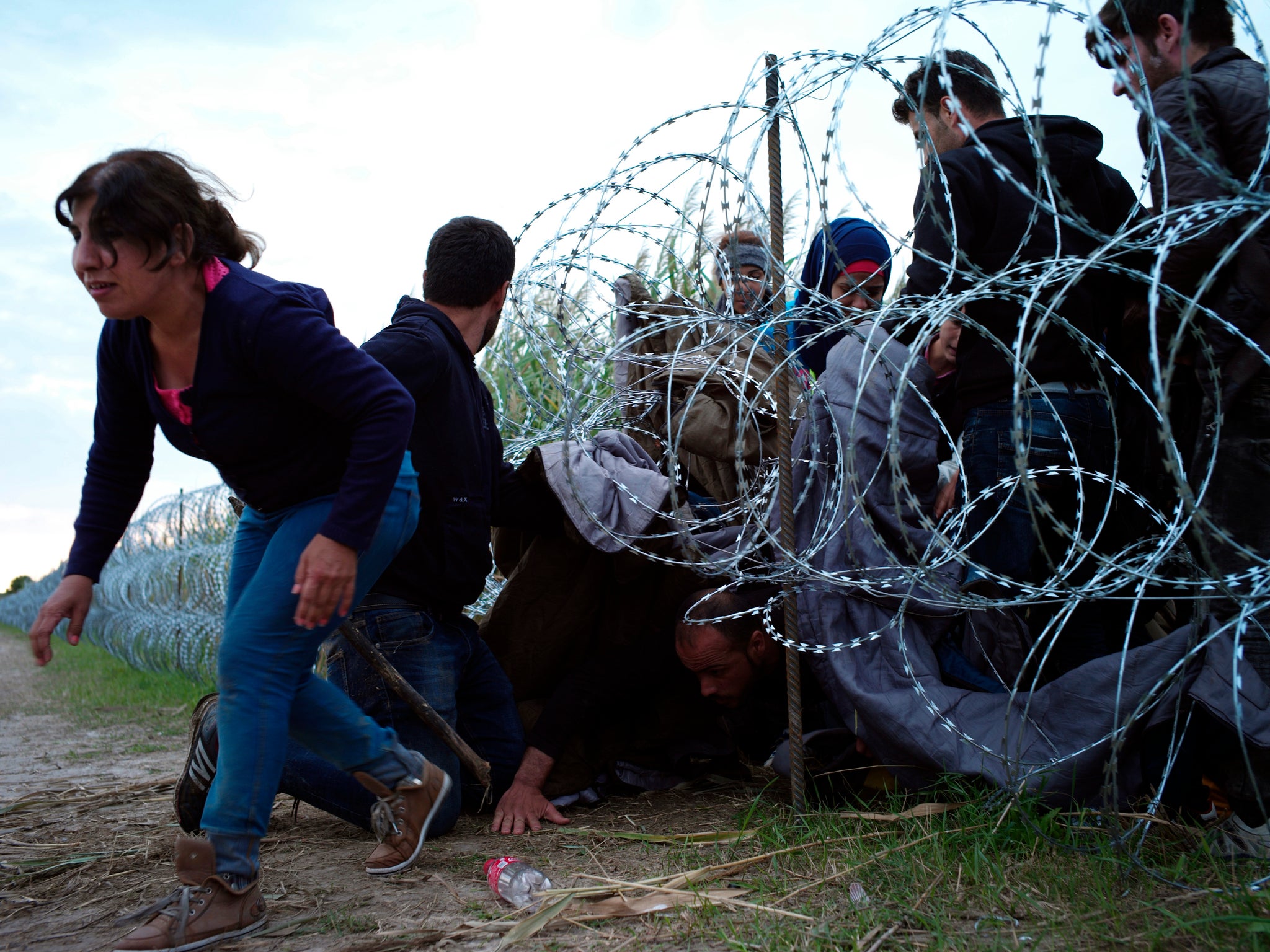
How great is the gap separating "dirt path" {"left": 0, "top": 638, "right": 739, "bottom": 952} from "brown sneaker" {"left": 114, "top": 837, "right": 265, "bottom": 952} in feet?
0.17

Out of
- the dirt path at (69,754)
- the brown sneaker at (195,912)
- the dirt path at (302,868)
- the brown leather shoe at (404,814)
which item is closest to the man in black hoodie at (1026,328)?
the dirt path at (302,868)

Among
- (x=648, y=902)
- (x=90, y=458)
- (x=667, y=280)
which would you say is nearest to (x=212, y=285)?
(x=90, y=458)

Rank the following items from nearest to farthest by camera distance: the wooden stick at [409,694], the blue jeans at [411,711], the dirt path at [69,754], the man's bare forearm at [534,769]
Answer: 1. the wooden stick at [409,694]
2. the blue jeans at [411,711]
3. the man's bare forearm at [534,769]
4. the dirt path at [69,754]

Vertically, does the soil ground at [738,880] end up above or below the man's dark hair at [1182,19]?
below

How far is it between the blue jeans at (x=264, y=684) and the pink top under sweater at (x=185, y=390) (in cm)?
30

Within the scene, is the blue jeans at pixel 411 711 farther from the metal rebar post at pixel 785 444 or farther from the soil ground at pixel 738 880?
the metal rebar post at pixel 785 444

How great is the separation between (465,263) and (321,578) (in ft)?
4.75

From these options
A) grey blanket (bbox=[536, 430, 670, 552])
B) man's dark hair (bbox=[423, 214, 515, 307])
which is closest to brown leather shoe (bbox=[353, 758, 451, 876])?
grey blanket (bbox=[536, 430, 670, 552])

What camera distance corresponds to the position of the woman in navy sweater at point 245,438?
6.72 ft

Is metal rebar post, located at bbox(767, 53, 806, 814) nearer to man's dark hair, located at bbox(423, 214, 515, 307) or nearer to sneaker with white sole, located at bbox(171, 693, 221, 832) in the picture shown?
man's dark hair, located at bbox(423, 214, 515, 307)

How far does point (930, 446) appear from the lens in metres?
2.85

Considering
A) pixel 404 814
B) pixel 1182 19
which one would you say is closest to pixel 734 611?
pixel 404 814

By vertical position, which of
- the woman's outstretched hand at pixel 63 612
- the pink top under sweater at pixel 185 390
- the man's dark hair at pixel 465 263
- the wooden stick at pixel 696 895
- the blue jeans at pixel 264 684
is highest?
the man's dark hair at pixel 465 263

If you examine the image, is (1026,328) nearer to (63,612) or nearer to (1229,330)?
(1229,330)
